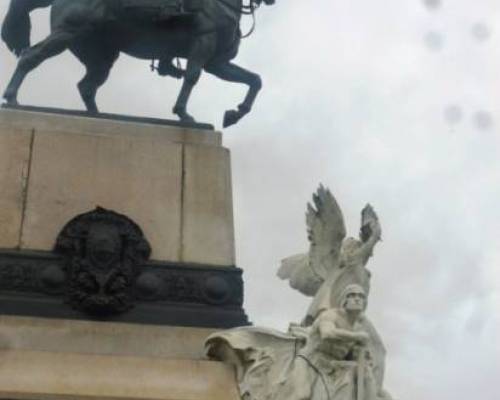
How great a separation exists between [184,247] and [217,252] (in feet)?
1.09

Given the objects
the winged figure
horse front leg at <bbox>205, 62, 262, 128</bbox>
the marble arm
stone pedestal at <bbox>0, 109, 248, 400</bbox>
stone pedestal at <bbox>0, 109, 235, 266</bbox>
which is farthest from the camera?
horse front leg at <bbox>205, 62, 262, 128</bbox>

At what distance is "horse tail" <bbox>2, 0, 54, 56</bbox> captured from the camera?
12297 mm

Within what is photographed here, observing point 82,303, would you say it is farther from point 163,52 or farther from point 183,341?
point 163,52

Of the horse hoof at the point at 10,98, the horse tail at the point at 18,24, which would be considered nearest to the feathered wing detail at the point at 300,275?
the horse hoof at the point at 10,98

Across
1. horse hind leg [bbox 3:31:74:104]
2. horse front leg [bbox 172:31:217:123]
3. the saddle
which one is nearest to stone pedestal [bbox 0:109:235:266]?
horse hind leg [bbox 3:31:74:104]

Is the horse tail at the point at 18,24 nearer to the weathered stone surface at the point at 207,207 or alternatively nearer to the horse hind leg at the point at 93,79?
the horse hind leg at the point at 93,79

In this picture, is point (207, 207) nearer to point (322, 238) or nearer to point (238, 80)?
point (322, 238)

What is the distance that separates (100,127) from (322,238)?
2.65 m

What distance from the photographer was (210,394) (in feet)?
32.0

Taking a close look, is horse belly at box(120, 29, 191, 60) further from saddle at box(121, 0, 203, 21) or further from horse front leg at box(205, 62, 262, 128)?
horse front leg at box(205, 62, 262, 128)

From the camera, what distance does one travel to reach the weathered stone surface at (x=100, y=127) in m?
11.4

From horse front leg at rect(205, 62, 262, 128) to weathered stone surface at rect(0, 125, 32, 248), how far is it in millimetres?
2298

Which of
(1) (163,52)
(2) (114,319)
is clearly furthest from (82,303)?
(1) (163,52)

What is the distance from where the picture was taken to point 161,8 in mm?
11922
